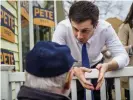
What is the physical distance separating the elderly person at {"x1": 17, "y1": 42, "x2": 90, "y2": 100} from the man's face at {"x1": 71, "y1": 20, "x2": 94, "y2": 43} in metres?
0.79

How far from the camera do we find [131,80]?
3143 millimetres

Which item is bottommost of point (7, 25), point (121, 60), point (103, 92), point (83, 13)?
point (103, 92)

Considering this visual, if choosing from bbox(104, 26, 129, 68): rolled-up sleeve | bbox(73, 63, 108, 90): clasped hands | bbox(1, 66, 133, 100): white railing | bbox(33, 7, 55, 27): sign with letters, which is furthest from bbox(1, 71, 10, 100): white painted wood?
bbox(33, 7, 55, 27): sign with letters

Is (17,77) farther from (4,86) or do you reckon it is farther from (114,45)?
(114,45)

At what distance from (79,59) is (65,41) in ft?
0.64

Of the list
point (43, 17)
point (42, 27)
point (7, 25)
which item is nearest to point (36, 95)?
point (7, 25)

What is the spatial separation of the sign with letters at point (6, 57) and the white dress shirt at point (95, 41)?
283 cm

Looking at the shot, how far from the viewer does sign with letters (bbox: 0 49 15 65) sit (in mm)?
5945

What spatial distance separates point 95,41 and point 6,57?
324cm

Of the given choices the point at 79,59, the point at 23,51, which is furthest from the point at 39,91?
the point at 23,51

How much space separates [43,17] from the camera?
848 cm

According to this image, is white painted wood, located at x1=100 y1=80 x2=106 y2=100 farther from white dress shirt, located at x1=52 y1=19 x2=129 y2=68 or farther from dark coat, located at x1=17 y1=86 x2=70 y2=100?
dark coat, located at x1=17 y1=86 x2=70 y2=100

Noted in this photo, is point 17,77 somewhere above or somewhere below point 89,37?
below

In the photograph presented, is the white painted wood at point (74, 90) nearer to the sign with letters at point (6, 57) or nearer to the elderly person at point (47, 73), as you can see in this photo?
the elderly person at point (47, 73)
